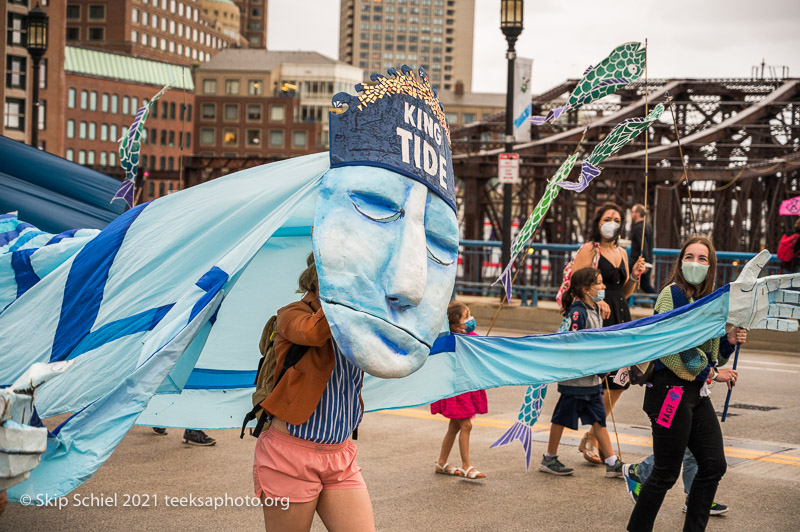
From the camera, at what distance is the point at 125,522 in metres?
5.86

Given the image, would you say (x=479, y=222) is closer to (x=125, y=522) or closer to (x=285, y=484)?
(x=125, y=522)

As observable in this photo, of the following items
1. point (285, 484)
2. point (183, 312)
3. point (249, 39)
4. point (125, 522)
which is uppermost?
point (249, 39)

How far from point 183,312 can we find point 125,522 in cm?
250

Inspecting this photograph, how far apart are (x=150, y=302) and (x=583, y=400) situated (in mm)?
3750

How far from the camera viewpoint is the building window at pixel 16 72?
66625 millimetres

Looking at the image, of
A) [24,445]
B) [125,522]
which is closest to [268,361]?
[24,445]

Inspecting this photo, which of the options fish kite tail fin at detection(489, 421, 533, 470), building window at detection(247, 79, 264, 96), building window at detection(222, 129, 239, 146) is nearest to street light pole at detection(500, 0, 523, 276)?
fish kite tail fin at detection(489, 421, 533, 470)

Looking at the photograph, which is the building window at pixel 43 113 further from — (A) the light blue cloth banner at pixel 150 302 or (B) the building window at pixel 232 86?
(A) the light blue cloth banner at pixel 150 302

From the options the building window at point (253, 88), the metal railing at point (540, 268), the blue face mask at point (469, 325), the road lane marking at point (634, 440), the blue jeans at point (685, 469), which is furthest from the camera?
the building window at point (253, 88)

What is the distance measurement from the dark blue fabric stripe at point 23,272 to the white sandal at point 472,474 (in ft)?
10.7

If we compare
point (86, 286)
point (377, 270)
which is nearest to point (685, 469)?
point (377, 270)

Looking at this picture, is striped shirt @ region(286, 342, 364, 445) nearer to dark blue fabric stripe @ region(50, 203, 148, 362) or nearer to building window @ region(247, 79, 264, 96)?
dark blue fabric stripe @ region(50, 203, 148, 362)

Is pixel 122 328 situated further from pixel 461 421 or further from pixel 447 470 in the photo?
pixel 447 470

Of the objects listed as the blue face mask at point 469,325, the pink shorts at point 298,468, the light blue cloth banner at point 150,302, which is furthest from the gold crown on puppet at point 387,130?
the blue face mask at point 469,325
